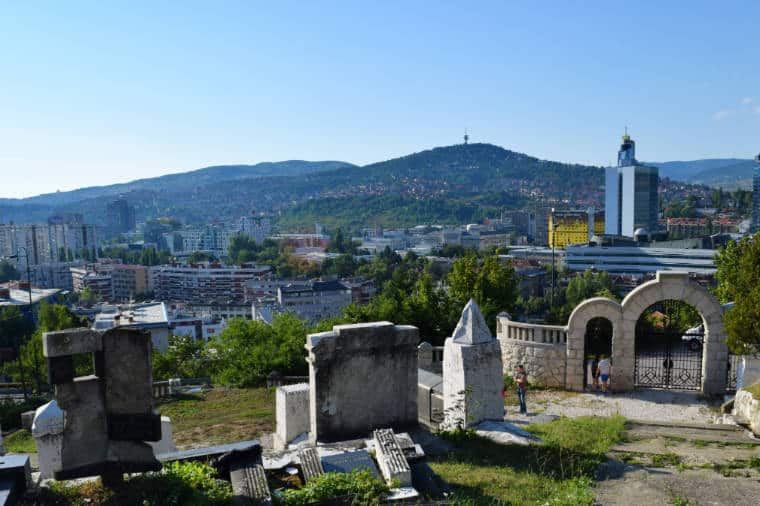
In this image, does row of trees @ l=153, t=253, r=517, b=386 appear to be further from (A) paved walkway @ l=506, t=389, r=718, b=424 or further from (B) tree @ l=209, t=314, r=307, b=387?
(A) paved walkway @ l=506, t=389, r=718, b=424

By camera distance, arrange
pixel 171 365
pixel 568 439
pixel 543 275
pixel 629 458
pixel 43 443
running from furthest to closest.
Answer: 1. pixel 543 275
2. pixel 171 365
3. pixel 568 439
4. pixel 629 458
5. pixel 43 443

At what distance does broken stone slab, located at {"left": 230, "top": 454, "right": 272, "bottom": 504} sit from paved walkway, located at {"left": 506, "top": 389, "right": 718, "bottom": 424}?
763cm

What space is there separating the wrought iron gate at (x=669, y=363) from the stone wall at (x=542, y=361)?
6.64 ft

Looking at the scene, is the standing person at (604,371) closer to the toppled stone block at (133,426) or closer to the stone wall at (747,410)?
the stone wall at (747,410)

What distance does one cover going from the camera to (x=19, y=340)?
214ft

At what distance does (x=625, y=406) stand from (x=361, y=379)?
7963 mm

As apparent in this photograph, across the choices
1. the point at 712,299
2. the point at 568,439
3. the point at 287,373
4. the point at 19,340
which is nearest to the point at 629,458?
the point at 568,439

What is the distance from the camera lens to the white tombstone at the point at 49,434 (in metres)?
7.75

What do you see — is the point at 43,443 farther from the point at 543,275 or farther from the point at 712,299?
the point at 543,275

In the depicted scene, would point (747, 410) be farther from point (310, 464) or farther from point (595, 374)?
point (310, 464)

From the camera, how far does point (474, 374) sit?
1142cm

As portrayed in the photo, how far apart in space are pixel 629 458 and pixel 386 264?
132793 mm

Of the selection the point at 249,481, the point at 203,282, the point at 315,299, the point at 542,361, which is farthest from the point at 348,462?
the point at 203,282

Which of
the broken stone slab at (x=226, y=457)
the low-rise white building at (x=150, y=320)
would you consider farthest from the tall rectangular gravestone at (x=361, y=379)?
the low-rise white building at (x=150, y=320)
